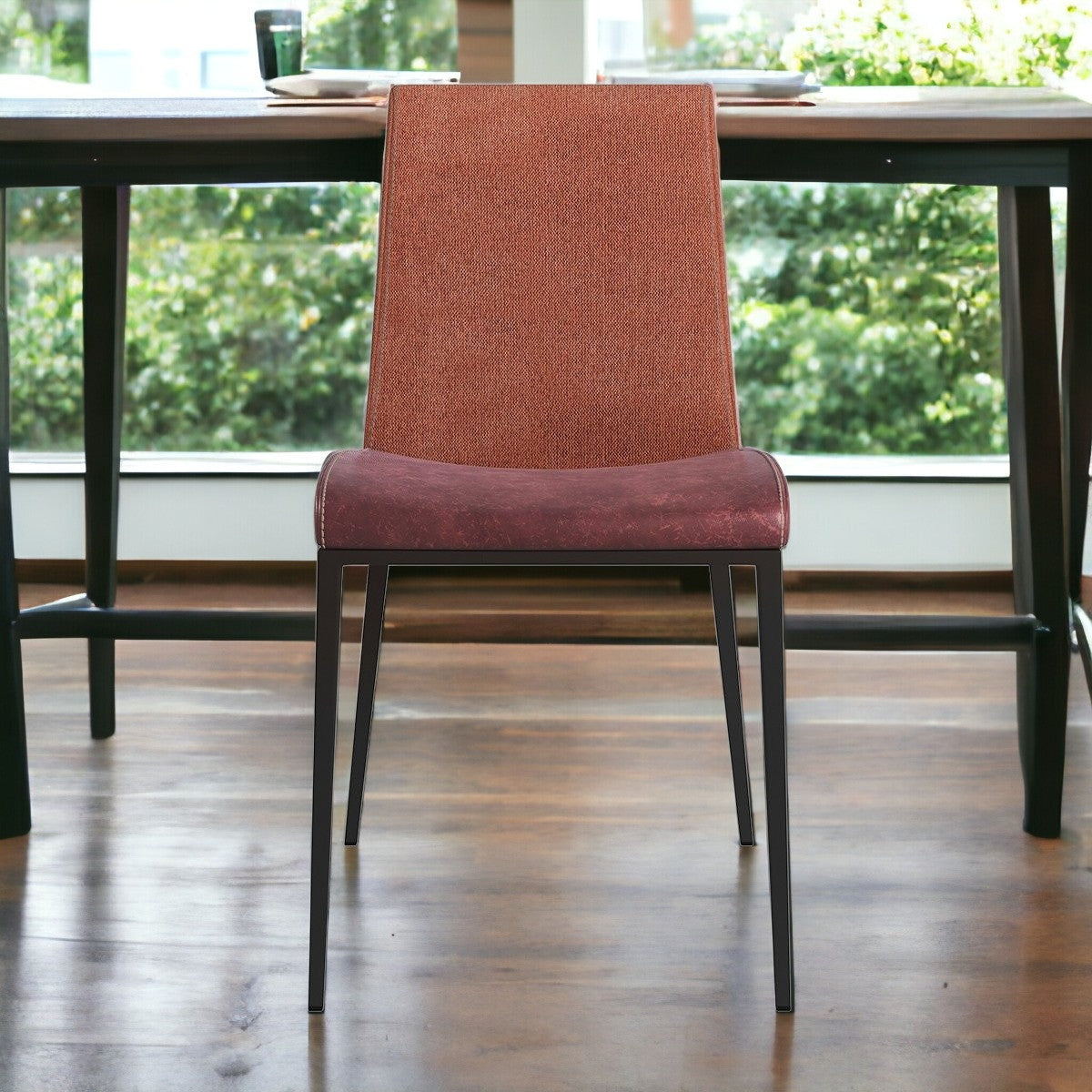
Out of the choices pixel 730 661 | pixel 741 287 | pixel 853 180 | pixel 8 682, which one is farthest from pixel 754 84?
pixel 741 287

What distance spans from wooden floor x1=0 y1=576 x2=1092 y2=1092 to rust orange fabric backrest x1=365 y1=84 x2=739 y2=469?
49 cm

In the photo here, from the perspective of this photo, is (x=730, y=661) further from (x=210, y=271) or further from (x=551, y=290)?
(x=210, y=271)

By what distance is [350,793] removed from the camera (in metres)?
1.65

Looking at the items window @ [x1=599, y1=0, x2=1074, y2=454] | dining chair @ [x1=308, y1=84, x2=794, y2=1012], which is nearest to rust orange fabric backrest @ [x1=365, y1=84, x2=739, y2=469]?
dining chair @ [x1=308, y1=84, x2=794, y2=1012]

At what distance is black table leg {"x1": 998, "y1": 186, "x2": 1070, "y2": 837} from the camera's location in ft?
5.43

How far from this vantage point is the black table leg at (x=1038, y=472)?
165 cm

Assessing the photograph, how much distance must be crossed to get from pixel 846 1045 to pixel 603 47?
2.39m

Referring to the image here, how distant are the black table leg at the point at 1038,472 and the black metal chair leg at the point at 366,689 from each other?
2.60 ft

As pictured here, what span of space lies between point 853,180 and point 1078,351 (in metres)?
0.36

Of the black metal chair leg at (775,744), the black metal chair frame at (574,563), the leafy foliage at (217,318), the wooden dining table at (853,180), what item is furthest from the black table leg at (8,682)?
the leafy foliage at (217,318)

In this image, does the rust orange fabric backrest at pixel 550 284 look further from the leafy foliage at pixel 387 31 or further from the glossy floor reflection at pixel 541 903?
the leafy foliage at pixel 387 31

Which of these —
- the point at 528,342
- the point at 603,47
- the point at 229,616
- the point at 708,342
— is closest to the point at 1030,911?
the point at 708,342

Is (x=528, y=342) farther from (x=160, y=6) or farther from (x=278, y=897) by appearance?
(x=160, y=6)

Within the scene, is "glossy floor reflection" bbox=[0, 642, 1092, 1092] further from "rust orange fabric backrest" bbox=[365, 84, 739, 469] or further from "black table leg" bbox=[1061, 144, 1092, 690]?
"rust orange fabric backrest" bbox=[365, 84, 739, 469]
